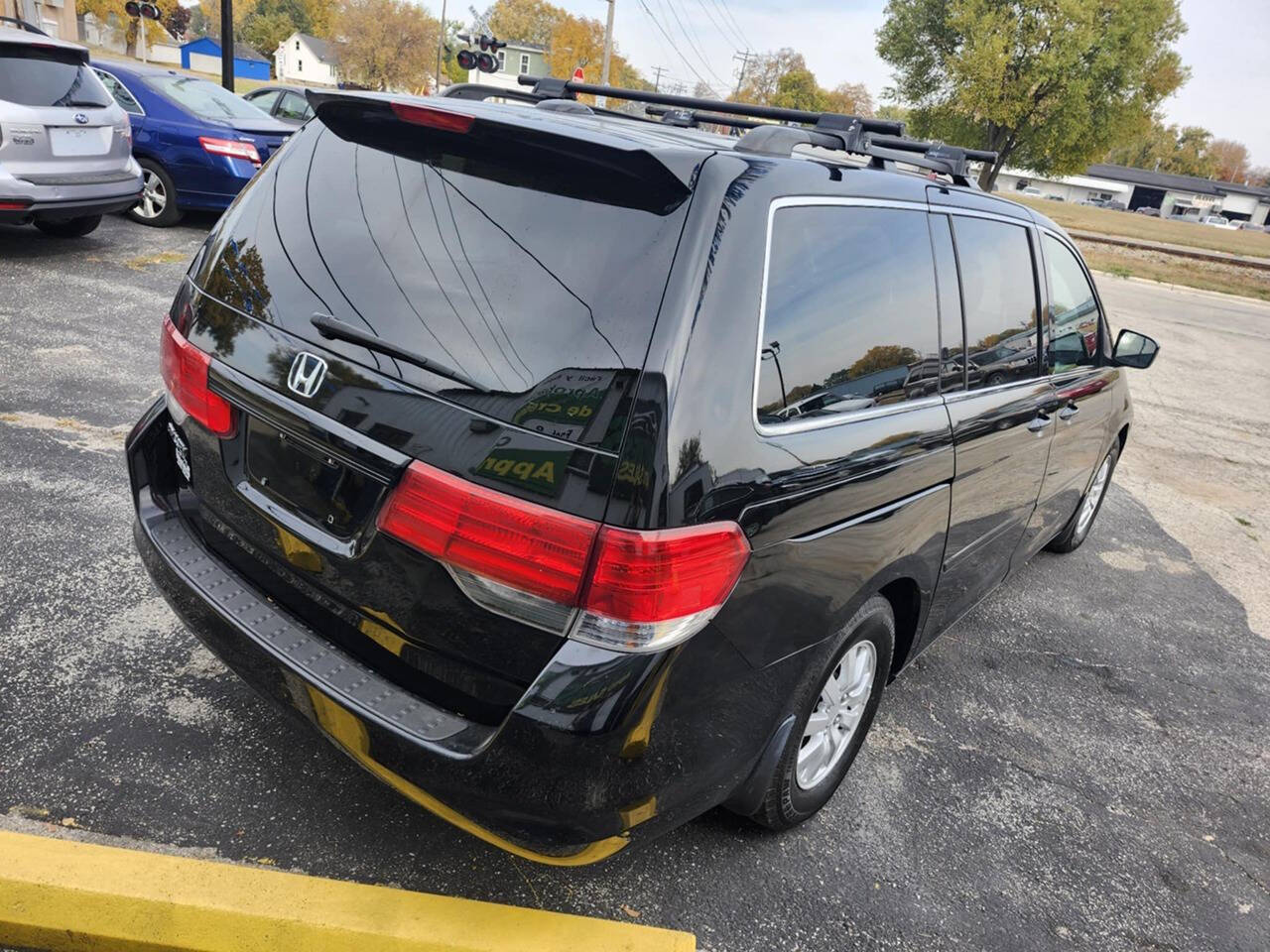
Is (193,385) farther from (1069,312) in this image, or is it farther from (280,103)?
(280,103)

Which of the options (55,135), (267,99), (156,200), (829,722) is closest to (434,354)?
(829,722)

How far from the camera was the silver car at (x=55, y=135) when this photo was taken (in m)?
7.18

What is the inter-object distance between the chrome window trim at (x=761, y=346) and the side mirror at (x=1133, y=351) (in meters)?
2.20

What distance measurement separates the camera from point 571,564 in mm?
1798

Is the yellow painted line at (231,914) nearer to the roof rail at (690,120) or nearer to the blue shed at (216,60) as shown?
the roof rail at (690,120)

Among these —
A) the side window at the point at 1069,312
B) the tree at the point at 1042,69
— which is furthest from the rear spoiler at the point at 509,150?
the tree at the point at 1042,69

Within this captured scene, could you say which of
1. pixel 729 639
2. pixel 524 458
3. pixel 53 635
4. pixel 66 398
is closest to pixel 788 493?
pixel 729 639

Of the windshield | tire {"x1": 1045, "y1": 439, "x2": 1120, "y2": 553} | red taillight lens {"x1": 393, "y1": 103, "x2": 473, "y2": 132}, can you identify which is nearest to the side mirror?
tire {"x1": 1045, "y1": 439, "x2": 1120, "y2": 553}

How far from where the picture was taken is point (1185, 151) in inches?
5950

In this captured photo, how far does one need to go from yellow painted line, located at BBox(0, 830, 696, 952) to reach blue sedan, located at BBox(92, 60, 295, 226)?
8896 millimetres

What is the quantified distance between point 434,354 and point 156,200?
9723 mm

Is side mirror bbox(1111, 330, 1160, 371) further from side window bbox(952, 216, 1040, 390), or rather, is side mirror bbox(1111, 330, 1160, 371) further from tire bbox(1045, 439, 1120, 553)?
side window bbox(952, 216, 1040, 390)

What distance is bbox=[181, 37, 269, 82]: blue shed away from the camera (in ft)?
317

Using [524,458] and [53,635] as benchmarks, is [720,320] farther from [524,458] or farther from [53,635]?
[53,635]
